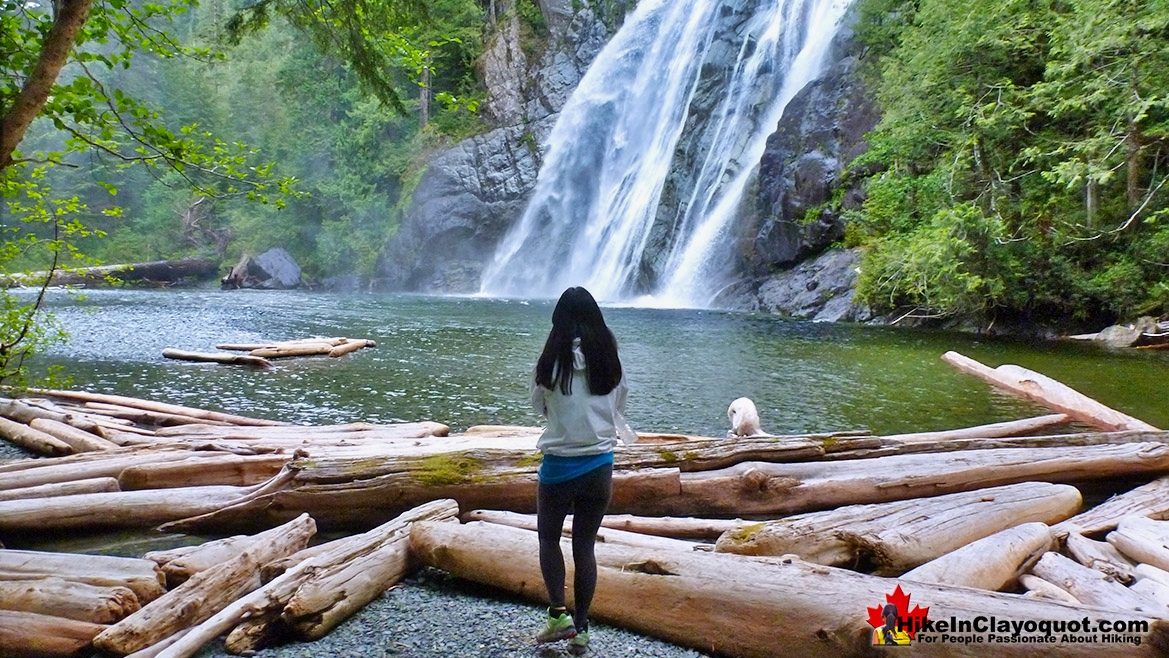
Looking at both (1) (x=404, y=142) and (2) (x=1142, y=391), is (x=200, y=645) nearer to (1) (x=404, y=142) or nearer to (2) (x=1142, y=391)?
(2) (x=1142, y=391)

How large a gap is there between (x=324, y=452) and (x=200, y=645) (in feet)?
8.60

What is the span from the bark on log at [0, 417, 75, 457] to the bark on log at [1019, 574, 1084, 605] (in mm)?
8194

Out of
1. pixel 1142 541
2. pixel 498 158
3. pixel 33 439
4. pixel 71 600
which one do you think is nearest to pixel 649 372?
pixel 1142 541

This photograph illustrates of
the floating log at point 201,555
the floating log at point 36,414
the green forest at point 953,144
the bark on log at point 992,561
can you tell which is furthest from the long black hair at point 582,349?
the floating log at point 36,414

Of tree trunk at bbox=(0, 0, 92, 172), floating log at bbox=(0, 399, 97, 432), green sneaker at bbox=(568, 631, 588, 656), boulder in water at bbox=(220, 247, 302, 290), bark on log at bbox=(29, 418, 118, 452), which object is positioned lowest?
green sneaker at bbox=(568, 631, 588, 656)

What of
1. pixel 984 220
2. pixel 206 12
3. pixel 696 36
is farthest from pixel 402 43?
pixel 206 12

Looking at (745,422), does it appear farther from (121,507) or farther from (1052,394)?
(1052,394)

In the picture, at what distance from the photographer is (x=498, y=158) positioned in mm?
40125

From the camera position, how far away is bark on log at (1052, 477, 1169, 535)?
4.67 metres

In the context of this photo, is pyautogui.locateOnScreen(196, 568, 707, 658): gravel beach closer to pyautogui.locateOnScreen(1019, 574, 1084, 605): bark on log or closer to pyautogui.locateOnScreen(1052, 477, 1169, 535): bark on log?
pyautogui.locateOnScreen(1019, 574, 1084, 605): bark on log

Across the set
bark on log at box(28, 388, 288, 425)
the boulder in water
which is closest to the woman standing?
bark on log at box(28, 388, 288, 425)

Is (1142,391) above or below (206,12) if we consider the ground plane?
below

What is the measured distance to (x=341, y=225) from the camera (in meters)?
45.0

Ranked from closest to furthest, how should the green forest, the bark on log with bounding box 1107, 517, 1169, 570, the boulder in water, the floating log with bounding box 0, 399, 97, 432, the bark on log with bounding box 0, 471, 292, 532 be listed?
the bark on log with bounding box 1107, 517, 1169, 570 < the bark on log with bounding box 0, 471, 292, 532 < the green forest < the floating log with bounding box 0, 399, 97, 432 < the boulder in water
